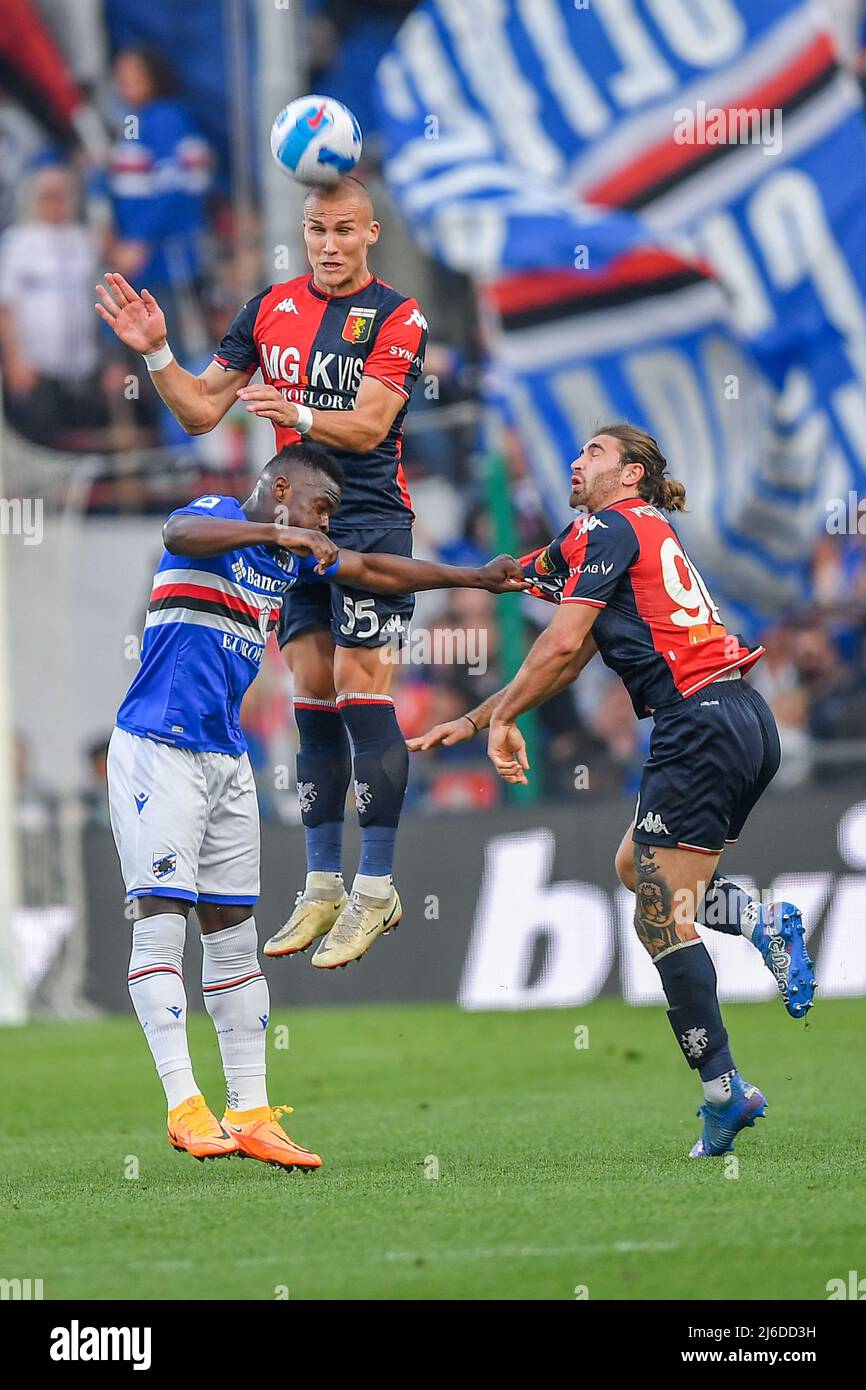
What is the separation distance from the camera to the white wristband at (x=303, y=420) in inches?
291

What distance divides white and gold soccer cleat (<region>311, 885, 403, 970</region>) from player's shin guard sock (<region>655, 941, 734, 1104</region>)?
1.17m

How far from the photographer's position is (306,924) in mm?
7984

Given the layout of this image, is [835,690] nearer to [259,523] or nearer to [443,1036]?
[443,1036]

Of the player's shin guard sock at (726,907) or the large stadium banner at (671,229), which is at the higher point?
the large stadium banner at (671,229)

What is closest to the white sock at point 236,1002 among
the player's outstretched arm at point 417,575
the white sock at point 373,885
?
the white sock at point 373,885

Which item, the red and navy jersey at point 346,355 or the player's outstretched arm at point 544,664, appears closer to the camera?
the player's outstretched arm at point 544,664

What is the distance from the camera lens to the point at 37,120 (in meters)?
20.3

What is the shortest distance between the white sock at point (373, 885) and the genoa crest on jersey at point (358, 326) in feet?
6.85

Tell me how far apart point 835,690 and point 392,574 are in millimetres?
9250

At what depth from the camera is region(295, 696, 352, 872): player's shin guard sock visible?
26.8ft

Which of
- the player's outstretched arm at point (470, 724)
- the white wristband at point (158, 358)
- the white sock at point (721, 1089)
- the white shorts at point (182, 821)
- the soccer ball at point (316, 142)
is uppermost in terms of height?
the soccer ball at point (316, 142)

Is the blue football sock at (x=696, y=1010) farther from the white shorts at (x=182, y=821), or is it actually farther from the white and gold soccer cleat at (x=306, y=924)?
the white shorts at (x=182, y=821)

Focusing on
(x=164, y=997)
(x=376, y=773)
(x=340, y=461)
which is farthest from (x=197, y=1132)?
(x=340, y=461)
